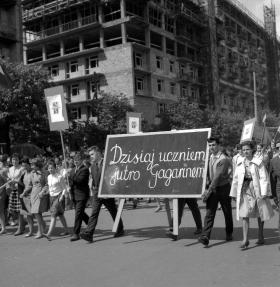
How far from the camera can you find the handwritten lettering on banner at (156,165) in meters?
8.52

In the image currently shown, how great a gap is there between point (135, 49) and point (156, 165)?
3956 cm

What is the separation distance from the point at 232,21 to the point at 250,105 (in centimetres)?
1277

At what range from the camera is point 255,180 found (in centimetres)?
769

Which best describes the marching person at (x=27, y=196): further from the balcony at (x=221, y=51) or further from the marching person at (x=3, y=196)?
the balcony at (x=221, y=51)

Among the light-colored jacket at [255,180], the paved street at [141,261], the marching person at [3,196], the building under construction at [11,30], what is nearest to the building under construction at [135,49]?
the building under construction at [11,30]

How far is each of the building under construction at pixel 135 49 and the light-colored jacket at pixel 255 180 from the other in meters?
34.4

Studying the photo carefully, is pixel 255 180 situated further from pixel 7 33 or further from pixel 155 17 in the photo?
pixel 155 17

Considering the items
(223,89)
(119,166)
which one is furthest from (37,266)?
(223,89)

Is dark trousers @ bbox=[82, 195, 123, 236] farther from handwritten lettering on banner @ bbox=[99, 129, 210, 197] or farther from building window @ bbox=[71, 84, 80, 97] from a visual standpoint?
building window @ bbox=[71, 84, 80, 97]

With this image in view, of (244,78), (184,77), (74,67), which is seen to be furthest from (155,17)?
(244,78)

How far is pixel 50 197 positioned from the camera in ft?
32.9

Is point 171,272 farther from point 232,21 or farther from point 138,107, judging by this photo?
point 232,21

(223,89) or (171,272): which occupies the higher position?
(223,89)

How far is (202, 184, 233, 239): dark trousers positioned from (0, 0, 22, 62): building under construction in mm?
30698
